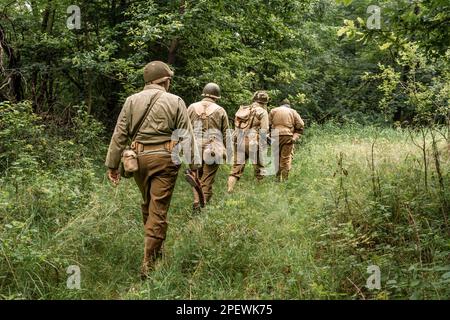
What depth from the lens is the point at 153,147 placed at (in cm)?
500

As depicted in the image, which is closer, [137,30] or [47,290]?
[47,290]

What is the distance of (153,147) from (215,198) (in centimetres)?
327

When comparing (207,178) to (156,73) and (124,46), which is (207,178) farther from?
(124,46)

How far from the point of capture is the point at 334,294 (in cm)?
364

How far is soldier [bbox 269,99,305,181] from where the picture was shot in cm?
1000

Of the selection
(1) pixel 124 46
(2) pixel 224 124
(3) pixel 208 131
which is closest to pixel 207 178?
(3) pixel 208 131

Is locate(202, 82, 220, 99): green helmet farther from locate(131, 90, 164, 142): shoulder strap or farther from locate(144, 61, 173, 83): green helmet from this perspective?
locate(131, 90, 164, 142): shoulder strap

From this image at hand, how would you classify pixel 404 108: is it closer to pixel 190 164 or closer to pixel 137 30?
pixel 137 30

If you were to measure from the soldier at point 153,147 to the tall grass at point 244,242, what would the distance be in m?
0.35

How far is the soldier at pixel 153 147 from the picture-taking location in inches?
195

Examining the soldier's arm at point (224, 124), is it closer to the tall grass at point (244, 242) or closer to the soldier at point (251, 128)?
the soldier at point (251, 128)

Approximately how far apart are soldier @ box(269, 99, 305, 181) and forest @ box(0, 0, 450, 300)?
0.32 meters

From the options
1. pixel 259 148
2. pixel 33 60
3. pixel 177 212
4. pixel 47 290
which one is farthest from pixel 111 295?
pixel 33 60
